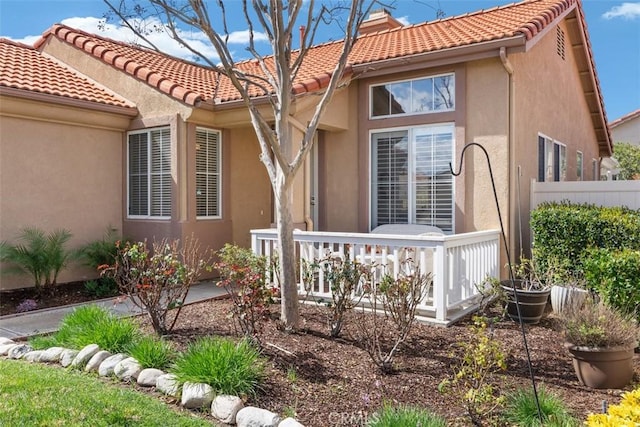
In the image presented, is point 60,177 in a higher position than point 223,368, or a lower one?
higher

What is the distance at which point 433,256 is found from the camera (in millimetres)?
7410

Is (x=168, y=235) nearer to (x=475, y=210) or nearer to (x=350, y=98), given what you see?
(x=350, y=98)

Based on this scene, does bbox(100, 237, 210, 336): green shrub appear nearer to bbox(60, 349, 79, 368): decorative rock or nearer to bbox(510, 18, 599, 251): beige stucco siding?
bbox(60, 349, 79, 368): decorative rock

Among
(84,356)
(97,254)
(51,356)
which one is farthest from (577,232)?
(97,254)

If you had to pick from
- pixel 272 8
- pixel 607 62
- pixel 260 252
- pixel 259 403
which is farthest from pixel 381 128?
pixel 607 62

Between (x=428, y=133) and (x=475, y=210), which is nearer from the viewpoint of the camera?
(x=475, y=210)

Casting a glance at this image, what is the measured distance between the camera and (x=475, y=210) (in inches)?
362

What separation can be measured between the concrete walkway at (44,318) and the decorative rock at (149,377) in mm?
1494

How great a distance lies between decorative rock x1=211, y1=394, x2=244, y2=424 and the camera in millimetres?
4105

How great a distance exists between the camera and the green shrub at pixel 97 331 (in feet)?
18.1

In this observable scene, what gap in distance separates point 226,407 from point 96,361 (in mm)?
1915

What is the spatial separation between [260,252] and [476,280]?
3777mm

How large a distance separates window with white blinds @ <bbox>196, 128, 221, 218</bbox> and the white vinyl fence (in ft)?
22.5

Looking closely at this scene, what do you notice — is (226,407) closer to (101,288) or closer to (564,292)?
(564,292)
